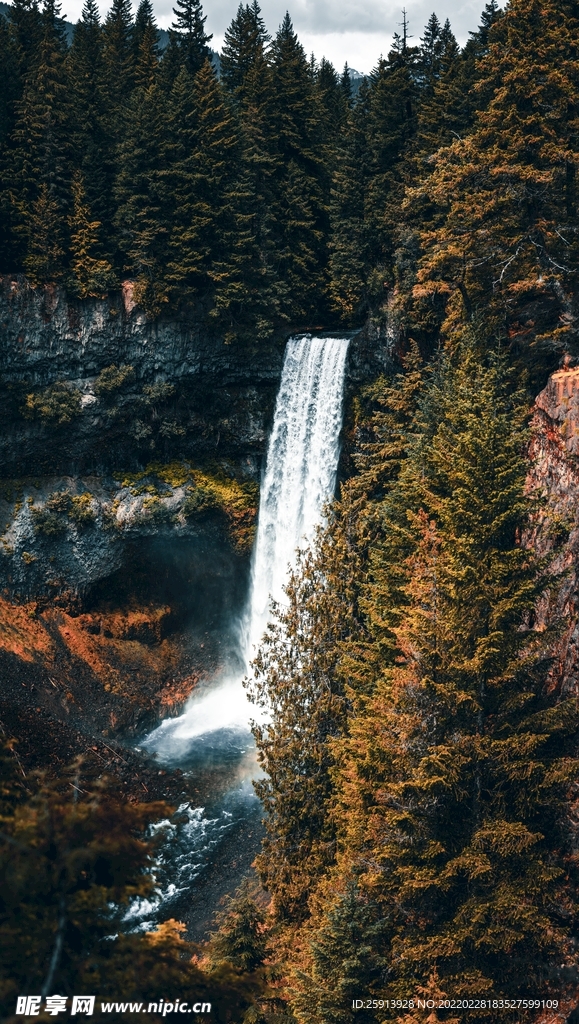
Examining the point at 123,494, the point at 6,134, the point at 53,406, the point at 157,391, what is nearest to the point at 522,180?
the point at 157,391

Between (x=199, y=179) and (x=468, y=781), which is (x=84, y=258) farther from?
(x=468, y=781)

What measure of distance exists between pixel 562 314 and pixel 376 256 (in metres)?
17.5

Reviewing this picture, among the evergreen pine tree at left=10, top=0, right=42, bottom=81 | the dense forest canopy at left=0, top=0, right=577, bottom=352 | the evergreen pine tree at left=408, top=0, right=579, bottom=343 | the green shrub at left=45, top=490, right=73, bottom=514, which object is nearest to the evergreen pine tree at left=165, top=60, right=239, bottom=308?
the dense forest canopy at left=0, top=0, right=577, bottom=352

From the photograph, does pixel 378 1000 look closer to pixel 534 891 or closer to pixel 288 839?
pixel 534 891

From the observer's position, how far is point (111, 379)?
38.8 metres

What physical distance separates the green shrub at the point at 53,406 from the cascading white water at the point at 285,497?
10568 millimetres

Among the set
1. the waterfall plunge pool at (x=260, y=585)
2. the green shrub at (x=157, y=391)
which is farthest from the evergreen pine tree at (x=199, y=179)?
the waterfall plunge pool at (x=260, y=585)

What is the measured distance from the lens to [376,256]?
40219mm

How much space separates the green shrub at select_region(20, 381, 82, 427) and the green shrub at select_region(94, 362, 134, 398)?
128cm

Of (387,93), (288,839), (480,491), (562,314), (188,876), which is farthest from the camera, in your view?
(387,93)

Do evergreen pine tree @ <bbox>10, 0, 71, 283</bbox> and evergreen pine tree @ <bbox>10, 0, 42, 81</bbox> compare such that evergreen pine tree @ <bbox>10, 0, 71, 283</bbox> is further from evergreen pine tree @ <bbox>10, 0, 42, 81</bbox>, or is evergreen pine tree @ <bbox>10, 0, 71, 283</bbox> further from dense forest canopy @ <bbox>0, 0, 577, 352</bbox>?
evergreen pine tree @ <bbox>10, 0, 42, 81</bbox>

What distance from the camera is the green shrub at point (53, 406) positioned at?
124 ft

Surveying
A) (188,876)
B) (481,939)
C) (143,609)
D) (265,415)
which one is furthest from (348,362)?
(481,939)

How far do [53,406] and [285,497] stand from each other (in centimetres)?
1278
